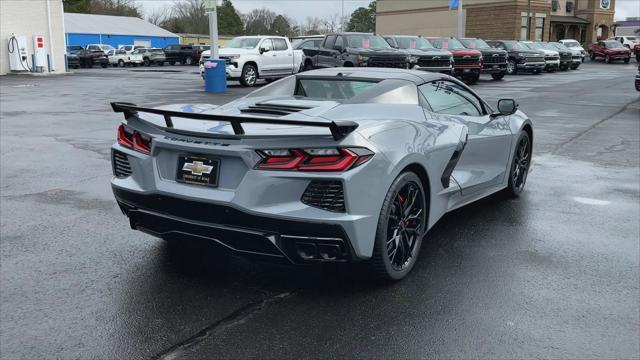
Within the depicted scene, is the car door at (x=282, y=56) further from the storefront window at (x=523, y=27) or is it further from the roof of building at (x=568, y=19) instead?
the roof of building at (x=568, y=19)

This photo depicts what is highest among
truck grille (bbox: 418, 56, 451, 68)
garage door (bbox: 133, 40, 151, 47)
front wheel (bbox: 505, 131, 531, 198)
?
garage door (bbox: 133, 40, 151, 47)

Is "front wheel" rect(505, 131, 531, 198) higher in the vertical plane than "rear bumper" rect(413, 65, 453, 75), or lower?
lower

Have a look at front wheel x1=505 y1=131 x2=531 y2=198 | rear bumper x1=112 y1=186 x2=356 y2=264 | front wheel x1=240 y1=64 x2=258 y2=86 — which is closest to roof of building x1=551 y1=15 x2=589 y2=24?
front wheel x1=240 y1=64 x2=258 y2=86

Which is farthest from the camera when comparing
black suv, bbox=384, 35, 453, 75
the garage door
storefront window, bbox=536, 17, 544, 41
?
the garage door

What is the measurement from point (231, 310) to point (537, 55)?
3391cm

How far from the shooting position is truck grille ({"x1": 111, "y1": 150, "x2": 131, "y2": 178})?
4.21m

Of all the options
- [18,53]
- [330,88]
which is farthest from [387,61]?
[18,53]

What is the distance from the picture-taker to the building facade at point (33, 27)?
32.6 metres

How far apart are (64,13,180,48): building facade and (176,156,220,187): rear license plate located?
6274 cm

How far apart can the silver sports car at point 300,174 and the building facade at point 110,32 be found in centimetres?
6237

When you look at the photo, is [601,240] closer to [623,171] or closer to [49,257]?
[623,171]

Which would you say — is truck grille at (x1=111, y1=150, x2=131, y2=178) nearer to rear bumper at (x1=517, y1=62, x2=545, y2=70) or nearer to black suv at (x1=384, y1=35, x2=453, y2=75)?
black suv at (x1=384, y1=35, x2=453, y2=75)

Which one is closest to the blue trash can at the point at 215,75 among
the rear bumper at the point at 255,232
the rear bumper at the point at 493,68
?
the rear bumper at the point at 493,68

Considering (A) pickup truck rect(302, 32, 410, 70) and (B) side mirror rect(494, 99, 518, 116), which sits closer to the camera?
(B) side mirror rect(494, 99, 518, 116)
